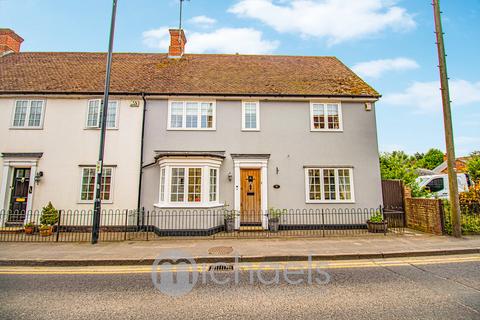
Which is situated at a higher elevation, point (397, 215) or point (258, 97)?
point (258, 97)

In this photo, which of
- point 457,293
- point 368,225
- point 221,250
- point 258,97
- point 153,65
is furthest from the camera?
point 153,65

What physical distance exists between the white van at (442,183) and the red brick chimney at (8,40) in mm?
29484

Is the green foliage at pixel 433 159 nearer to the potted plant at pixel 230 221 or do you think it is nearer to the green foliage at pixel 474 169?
the green foliage at pixel 474 169

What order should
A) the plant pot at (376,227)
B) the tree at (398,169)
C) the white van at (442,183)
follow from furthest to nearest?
the white van at (442,183) → the tree at (398,169) → the plant pot at (376,227)

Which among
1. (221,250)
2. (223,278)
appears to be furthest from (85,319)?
(221,250)

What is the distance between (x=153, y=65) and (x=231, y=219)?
36.2 ft

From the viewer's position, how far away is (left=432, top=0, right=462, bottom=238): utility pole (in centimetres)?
920

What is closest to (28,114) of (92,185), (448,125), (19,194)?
(19,194)

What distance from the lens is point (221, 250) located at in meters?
7.59

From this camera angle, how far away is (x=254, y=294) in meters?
4.55

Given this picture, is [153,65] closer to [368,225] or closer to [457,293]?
[368,225]

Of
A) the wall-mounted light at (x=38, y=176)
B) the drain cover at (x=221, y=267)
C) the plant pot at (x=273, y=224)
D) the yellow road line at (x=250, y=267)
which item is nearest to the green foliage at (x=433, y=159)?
the plant pot at (x=273, y=224)

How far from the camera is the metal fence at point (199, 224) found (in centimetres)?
1043

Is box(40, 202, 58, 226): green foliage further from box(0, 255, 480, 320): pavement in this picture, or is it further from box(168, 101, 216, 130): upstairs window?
box(168, 101, 216, 130): upstairs window
